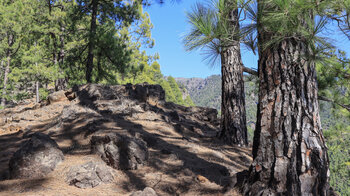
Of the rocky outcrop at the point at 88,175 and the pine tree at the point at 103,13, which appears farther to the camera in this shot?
the pine tree at the point at 103,13

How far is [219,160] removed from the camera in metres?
4.35

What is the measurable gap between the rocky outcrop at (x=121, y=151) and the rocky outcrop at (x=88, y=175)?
0.90 feet

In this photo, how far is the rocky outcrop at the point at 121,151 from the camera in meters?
3.46

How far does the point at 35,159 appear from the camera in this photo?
3068 mm

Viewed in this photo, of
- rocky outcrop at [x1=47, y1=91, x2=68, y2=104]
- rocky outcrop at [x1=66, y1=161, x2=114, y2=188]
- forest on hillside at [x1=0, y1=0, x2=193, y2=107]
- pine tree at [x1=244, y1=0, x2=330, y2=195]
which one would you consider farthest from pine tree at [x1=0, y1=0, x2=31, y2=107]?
pine tree at [x1=244, y1=0, x2=330, y2=195]

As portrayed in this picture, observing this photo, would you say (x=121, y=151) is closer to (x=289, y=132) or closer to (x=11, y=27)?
(x=289, y=132)

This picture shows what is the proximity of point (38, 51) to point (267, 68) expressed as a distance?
15010mm

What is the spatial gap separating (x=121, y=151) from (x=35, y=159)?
1140mm

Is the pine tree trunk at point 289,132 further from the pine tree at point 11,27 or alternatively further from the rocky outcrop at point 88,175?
the pine tree at point 11,27

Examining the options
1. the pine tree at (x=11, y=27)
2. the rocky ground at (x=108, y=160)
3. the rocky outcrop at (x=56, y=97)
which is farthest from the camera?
the pine tree at (x=11, y=27)

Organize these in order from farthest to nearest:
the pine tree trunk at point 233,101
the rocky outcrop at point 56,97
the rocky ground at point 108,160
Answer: the rocky outcrop at point 56,97 < the pine tree trunk at point 233,101 < the rocky ground at point 108,160

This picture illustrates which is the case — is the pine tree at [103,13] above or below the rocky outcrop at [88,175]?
above

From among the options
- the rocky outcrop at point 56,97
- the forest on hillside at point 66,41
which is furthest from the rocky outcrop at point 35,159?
the forest on hillside at point 66,41

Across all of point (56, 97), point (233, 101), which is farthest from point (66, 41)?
point (233, 101)
